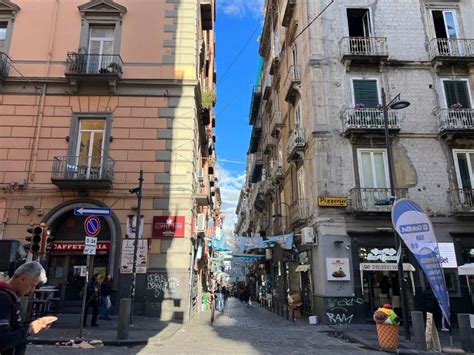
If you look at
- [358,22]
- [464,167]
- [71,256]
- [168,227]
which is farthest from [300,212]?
[71,256]

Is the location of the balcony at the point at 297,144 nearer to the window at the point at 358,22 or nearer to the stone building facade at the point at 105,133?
the stone building facade at the point at 105,133

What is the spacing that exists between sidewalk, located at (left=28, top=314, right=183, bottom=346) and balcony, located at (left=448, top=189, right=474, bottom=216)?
41.6ft


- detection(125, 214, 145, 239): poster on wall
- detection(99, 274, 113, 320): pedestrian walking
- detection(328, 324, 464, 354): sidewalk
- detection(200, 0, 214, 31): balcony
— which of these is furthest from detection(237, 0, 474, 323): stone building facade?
detection(99, 274, 113, 320): pedestrian walking

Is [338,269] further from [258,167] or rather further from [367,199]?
[258,167]

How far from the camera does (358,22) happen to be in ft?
65.8

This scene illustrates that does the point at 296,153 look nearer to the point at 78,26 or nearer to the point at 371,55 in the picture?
the point at 371,55

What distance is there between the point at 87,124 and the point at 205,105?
774 cm

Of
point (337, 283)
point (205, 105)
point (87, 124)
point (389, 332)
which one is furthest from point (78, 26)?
point (389, 332)

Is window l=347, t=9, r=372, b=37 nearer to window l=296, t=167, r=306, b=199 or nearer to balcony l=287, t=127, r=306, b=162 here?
balcony l=287, t=127, r=306, b=162

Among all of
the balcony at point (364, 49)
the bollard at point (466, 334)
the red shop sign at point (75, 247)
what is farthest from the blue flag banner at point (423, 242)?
the red shop sign at point (75, 247)

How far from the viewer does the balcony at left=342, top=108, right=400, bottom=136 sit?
1715 cm

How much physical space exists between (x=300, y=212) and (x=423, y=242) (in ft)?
29.3

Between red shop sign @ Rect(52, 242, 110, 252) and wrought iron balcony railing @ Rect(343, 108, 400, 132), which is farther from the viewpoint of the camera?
wrought iron balcony railing @ Rect(343, 108, 400, 132)

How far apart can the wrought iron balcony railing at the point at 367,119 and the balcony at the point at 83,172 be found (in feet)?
35.2
